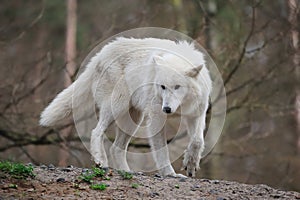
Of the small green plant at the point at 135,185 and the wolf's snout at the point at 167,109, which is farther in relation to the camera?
the wolf's snout at the point at 167,109

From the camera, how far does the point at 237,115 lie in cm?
1258

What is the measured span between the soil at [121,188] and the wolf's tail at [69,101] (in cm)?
146

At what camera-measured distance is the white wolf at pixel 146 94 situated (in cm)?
605

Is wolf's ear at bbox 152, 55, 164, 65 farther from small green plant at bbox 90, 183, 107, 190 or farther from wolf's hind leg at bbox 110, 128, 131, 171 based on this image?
small green plant at bbox 90, 183, 107, 190

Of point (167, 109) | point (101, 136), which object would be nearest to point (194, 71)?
point (167, 109)

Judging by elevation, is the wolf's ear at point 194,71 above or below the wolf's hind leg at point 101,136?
above

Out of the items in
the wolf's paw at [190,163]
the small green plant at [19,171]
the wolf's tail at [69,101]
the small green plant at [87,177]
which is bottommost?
the small green plant at [19,171]

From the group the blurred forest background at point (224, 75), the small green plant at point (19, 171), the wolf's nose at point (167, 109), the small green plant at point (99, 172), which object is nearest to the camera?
the small green plant at point (19, 171)

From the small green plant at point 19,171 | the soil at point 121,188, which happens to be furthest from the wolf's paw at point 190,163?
the small green plant at point 19,171

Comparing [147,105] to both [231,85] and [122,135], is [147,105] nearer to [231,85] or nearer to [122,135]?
[122,135]

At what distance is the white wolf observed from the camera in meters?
6.05

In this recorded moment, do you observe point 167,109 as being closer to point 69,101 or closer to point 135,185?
point 135,185

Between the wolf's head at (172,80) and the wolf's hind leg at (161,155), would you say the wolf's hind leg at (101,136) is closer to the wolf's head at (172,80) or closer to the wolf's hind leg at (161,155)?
the wolf's hind leg at (161,155)

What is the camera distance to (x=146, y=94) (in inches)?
248
